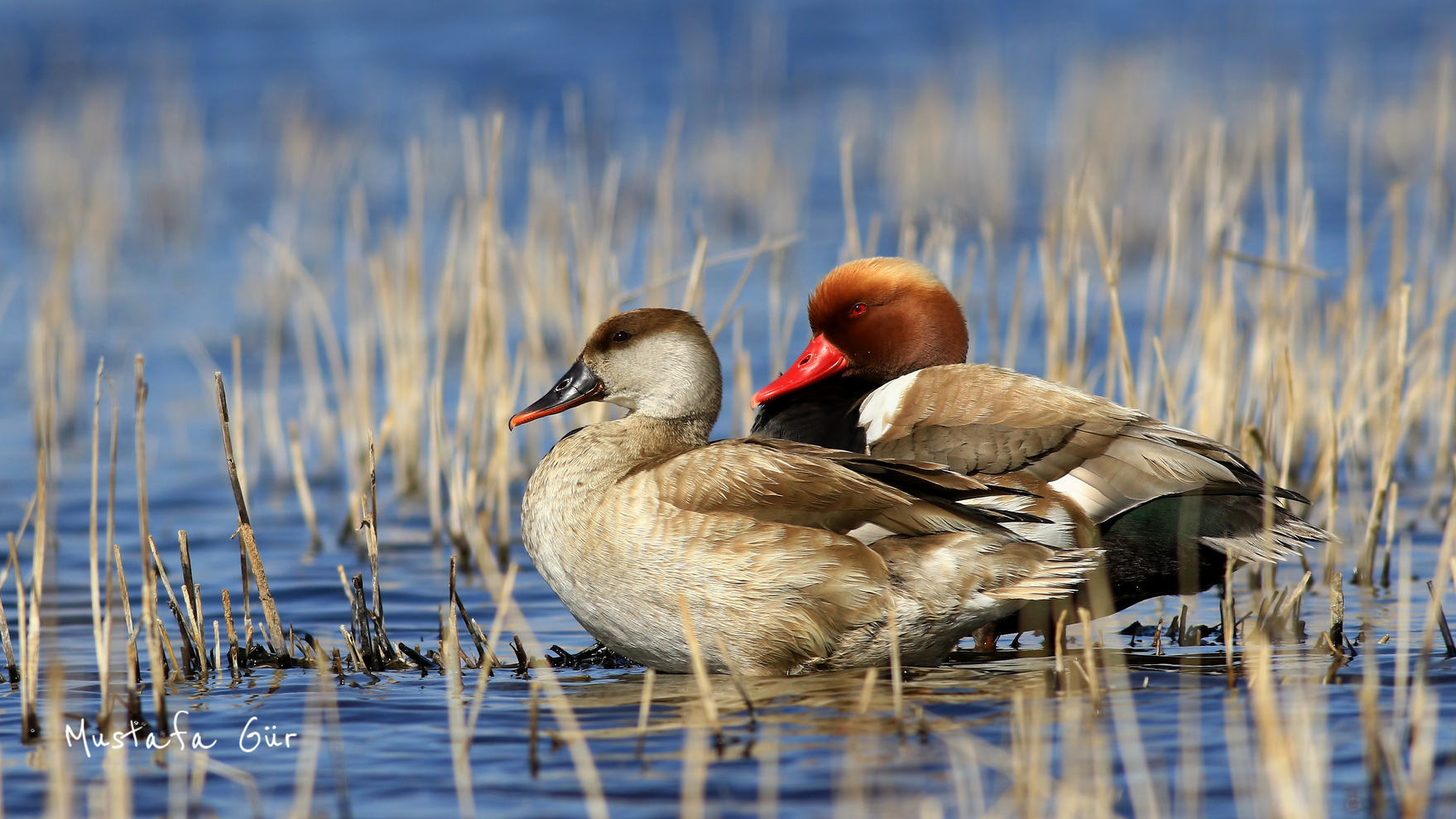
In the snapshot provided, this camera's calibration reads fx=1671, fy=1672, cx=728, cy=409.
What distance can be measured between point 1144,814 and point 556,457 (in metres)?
2.22

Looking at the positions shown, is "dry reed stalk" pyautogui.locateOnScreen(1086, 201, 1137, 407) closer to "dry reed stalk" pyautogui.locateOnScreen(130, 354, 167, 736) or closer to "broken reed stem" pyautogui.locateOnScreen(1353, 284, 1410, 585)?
"broken reed stem" pyautogui.locateOnScreen(1353, 284, 1410, 585)

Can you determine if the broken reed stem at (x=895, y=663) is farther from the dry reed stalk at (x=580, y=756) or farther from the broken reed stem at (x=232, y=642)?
the broken reed stem at (x=232, y=642)

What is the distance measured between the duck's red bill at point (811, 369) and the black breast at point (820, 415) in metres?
0.04

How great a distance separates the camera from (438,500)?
23.7 feet

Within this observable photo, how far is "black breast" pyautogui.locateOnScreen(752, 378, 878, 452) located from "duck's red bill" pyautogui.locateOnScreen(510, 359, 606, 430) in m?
0.81

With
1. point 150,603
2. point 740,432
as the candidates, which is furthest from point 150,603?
point 740,432

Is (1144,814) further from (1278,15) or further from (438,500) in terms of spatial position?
(1278,15)

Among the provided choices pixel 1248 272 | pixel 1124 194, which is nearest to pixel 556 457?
pixel 1248 272

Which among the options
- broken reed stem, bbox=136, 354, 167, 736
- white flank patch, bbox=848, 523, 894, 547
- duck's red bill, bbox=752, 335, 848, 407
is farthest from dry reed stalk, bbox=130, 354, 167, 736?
Answer: duck's red bill, bbox=752, 335, 848, 407

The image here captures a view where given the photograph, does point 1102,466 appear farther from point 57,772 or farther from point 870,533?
point 57,772

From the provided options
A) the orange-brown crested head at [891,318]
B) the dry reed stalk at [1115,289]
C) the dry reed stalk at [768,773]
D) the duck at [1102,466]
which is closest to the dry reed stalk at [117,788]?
the dry reed stalk at [768,773]

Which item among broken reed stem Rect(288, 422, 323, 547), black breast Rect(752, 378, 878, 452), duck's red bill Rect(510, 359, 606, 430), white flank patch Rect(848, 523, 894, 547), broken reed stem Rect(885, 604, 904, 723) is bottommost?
broken reed stem Rect(288, 422, 323, 547)

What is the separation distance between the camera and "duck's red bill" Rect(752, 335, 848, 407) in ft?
20.2

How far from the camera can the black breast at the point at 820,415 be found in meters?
5.82
